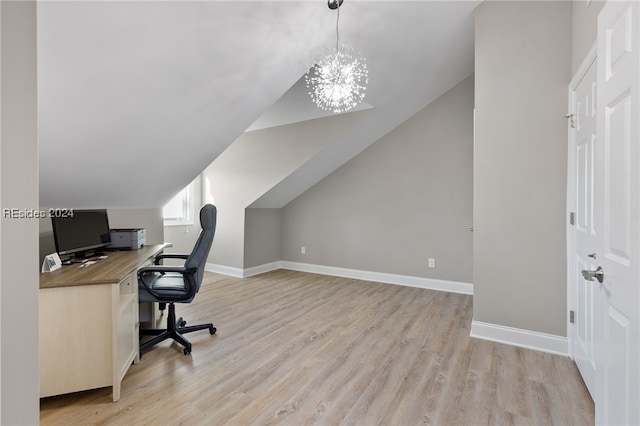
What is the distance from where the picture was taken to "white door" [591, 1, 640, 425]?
1.01 metres

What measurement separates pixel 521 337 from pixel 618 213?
77.0 inches

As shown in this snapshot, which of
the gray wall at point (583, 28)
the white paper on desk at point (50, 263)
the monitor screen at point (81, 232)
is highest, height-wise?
the gray wall at point (583, 28)

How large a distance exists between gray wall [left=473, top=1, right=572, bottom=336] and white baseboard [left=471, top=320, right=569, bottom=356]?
0.15 ft

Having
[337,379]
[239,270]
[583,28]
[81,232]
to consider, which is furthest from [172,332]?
[583,28]

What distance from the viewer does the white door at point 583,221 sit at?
77.0 inches

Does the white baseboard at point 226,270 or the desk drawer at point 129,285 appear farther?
the white baseboard at point 226,270

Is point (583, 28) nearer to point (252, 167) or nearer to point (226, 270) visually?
point (252, 167)

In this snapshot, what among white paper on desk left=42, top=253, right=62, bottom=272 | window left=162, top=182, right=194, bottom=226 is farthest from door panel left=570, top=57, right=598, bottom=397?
window left=162, top=182, right=194, bottom=226

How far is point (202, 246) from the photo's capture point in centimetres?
248

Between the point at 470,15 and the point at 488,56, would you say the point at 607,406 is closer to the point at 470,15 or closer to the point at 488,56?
the point at 488,56

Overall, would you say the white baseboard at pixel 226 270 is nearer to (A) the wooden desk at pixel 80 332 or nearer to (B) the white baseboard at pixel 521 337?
(A) the wooden desk at pixel 80 332

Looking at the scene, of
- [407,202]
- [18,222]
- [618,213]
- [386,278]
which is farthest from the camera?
[386,278]

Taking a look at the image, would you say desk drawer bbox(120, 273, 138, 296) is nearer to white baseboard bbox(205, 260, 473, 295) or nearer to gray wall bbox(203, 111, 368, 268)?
gray wall bbox(203, 111, 368, 268)

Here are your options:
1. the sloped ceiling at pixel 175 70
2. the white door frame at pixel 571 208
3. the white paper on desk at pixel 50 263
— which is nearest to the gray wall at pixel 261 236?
the sloped ceiling at pixel 175 70
